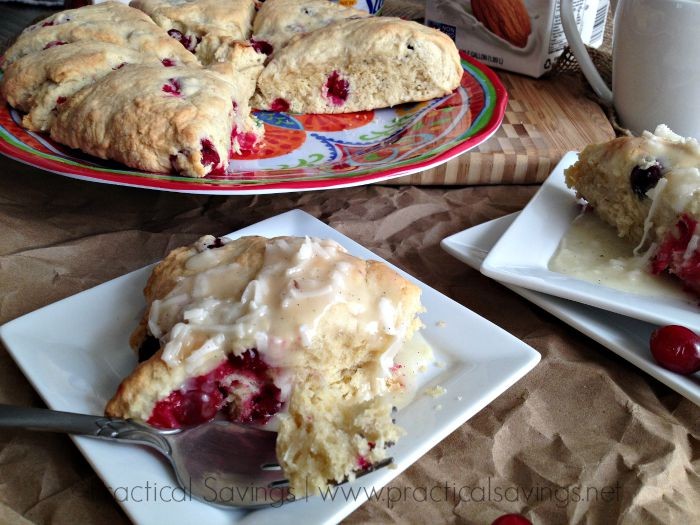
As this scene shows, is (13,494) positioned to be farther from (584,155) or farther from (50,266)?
(584,155)

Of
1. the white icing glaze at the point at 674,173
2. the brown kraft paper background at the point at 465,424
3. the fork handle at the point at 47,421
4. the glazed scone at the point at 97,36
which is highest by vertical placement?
the white icing glaze at the point at 674,173

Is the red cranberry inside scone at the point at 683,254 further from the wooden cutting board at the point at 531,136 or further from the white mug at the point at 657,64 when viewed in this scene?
the white mug at the point at 657,64

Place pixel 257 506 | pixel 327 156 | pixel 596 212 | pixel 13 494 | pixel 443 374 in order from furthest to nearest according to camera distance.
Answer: pixel 327 156 < pixel 596 212 < pixel 443 374 < pixel 13 494 < pixel 257 506

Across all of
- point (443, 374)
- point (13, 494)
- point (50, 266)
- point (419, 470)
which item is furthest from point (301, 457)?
point (50, 266)

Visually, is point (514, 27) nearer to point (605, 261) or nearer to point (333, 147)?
point (333, 147)

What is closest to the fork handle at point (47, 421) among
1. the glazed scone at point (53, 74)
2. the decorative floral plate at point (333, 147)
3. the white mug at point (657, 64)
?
the decorative floral plate at point (333, 147)

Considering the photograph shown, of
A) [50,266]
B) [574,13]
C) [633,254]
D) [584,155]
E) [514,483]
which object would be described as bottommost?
[50,266]
